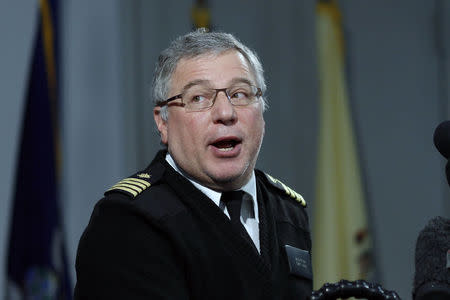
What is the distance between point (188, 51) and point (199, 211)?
286 millimetres

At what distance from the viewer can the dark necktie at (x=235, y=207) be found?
1.33 meters

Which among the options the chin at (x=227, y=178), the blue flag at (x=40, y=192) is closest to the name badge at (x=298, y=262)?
the chin at (x=227, y=178)

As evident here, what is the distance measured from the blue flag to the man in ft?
5.17

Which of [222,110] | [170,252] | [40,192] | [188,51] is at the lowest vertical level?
[40,192]

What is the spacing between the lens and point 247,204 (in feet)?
4.61

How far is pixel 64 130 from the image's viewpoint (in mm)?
3027

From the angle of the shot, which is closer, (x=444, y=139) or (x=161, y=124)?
(x=444, y=139)

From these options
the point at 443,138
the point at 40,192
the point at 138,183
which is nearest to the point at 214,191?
the point at 138,183

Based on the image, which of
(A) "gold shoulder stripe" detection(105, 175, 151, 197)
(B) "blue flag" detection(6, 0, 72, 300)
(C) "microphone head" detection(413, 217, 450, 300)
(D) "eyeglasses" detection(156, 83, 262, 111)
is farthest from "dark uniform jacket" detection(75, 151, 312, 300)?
(B) "blue flag" detection(6, 0, 72, 300)

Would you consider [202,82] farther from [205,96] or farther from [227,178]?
[227,178]

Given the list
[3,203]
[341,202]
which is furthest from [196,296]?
[341,202]

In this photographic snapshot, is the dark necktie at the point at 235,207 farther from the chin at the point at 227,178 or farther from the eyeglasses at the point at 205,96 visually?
the eyeglasses at the point at 205,96

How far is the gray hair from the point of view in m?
1.33

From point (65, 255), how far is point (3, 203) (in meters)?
0.32
